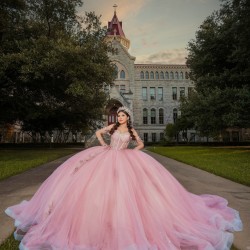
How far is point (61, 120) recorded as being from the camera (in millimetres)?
34750

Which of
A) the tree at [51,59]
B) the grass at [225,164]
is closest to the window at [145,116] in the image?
the tree at [51,59]

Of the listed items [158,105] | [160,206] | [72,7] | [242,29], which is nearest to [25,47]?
[72,7]

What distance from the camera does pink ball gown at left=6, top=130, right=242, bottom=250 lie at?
3602mm

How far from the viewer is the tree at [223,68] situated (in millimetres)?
22781

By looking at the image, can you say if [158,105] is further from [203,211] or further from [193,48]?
[203,211]

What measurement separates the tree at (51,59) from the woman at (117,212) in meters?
12.6

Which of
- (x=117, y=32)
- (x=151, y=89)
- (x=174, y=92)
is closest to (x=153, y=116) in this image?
(x=151, y=89)

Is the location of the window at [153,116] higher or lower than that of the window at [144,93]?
lower

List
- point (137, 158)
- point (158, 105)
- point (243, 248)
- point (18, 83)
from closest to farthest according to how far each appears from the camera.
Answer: point (243, 248) < point (137, 158) < point (18, 83) < point (158, 105)

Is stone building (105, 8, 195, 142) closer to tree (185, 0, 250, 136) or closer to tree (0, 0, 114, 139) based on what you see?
tree (185, 0, 250, 136)

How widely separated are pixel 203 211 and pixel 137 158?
126cm

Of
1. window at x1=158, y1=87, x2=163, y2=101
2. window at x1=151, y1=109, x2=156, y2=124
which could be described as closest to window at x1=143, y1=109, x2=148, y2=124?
window at x1=151, y1=109, x2=156, y2=124

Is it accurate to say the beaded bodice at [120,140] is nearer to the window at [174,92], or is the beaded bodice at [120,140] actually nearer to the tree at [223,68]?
the tree at [223,68]

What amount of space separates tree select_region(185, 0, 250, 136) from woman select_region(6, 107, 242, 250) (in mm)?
19795
